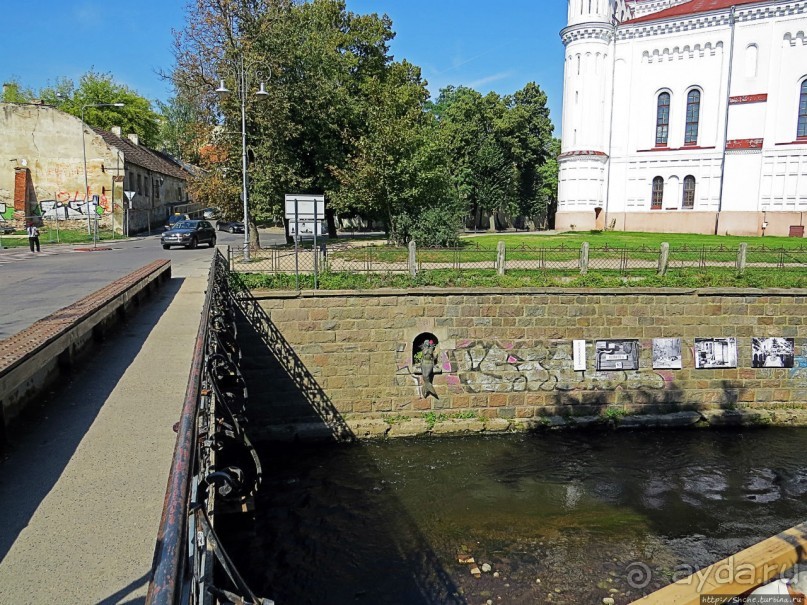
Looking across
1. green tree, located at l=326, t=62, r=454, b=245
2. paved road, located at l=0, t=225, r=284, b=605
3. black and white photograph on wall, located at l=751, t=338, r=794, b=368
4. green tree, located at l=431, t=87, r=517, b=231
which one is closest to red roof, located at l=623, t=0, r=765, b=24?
green tree, located at l=431, t=87, r=517, b=231

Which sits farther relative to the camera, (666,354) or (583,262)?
(583,262)

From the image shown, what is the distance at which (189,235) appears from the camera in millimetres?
29172

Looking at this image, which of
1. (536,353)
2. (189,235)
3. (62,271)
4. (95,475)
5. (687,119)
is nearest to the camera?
(95,475)

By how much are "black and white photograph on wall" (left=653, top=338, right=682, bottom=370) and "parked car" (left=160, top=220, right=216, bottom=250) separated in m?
23.3

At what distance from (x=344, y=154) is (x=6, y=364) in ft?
74.0

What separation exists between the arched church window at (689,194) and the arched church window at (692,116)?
2.41m

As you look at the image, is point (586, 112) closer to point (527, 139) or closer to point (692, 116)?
point (692, 116)

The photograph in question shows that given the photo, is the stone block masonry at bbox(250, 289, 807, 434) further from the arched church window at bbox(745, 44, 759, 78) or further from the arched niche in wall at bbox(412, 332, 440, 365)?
the arched church window at bbox(745, 44, 759, 78)

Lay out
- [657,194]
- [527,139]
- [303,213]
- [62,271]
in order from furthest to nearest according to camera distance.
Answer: [527,139]
[657,194]
[62,271]
[303,213]

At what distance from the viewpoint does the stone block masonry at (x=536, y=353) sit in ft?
44.8

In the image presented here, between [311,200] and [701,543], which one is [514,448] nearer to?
[701,543]

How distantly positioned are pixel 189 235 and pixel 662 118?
3119 centimetres

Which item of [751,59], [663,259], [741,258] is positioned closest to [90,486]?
[663,259]

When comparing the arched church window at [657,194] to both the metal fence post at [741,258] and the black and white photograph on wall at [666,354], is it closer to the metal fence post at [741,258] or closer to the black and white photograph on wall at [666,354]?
the metal fence post at [741,258]
